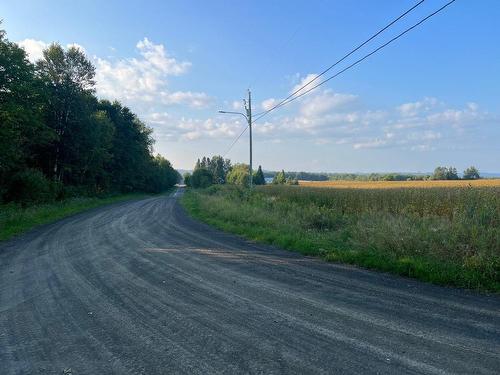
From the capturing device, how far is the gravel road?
3764mm

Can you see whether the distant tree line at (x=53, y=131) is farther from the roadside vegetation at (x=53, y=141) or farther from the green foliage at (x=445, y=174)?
the green foliage at (x=445, y=174)

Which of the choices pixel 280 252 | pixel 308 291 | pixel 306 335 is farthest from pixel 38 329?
pixel 280 252

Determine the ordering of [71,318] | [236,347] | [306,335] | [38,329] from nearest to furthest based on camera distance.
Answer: [236,347], [306,335], [38,329], [71,318]

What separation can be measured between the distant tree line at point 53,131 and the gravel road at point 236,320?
1830 cm

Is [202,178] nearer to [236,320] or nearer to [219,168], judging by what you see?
[219,168]

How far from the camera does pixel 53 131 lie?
30469 mm

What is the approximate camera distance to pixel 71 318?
5219mm

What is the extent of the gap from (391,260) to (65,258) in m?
8.00

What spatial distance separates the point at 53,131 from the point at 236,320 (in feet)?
101

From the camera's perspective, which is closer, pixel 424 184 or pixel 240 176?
pixel 424 184

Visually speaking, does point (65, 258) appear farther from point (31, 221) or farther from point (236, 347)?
point (31, 221)

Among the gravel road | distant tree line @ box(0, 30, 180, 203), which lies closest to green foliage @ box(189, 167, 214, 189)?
distant tree line @ box(0, 30, 180, 203)

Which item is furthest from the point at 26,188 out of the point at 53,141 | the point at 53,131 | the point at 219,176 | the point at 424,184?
the point at 219,176

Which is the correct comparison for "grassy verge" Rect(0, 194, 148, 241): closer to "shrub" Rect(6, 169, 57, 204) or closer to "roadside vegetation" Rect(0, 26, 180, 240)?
"roadside vegetation" Rect(0, 26, 180, 240)
